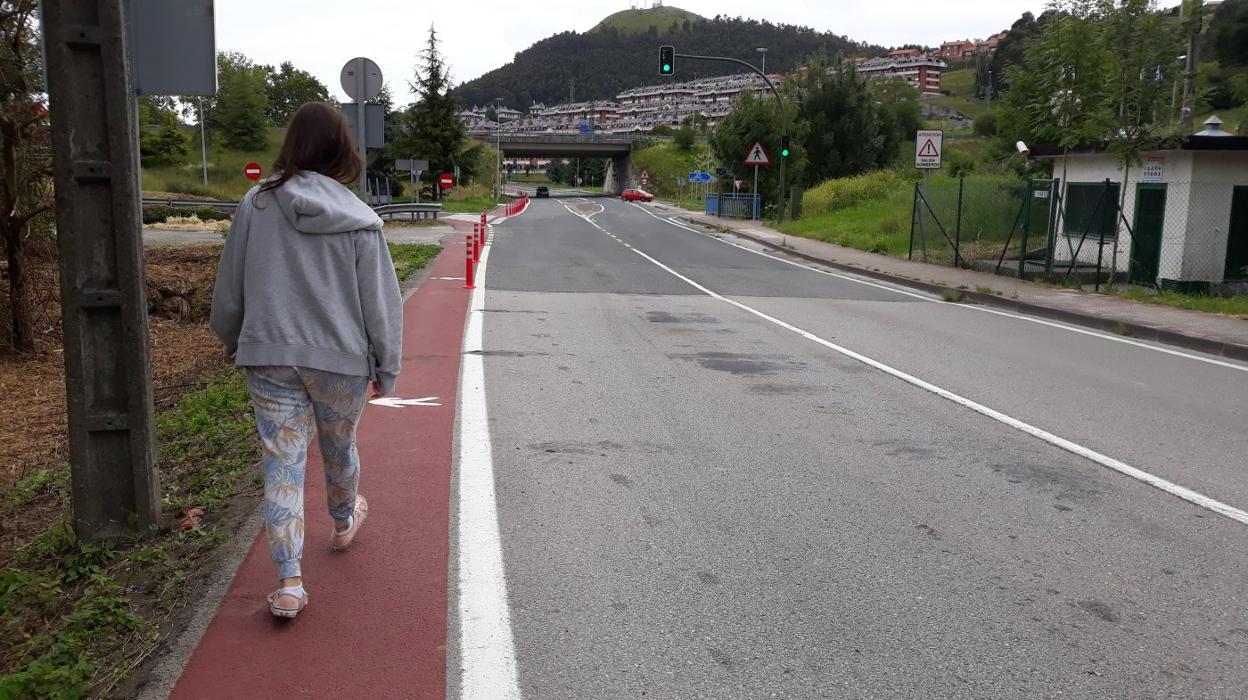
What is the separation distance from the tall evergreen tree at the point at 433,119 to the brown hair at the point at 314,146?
65117mm

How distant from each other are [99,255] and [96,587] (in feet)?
4.46

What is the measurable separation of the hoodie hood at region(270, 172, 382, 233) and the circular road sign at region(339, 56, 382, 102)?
10.1 metres

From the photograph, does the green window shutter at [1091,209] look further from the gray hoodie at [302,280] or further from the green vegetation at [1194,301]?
the gray hoodie at [302,280]

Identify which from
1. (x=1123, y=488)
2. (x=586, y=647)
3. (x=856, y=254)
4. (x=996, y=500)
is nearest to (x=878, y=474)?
(x=996, y=500)

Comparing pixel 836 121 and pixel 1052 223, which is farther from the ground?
pixel 836 121

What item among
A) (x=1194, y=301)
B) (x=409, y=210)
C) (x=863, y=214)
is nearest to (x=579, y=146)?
(x=409, y=210)

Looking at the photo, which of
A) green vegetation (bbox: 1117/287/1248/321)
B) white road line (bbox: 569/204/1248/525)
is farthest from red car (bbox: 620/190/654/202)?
white road line (bbox: 569/204/1248/525)

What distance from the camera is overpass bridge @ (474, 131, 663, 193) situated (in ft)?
349

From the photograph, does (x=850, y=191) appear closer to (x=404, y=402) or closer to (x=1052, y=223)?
(x=1052, y=223)

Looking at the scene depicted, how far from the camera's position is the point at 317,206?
3.93m

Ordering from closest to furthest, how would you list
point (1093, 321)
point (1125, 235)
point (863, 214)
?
point (1093, 321)
point (1125, 235)
point (863, 214)

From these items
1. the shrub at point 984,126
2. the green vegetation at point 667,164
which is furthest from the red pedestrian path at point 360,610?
the shrub at point 984,126

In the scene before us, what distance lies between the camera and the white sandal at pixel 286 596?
13.1 ft

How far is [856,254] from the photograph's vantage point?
27219 mm
